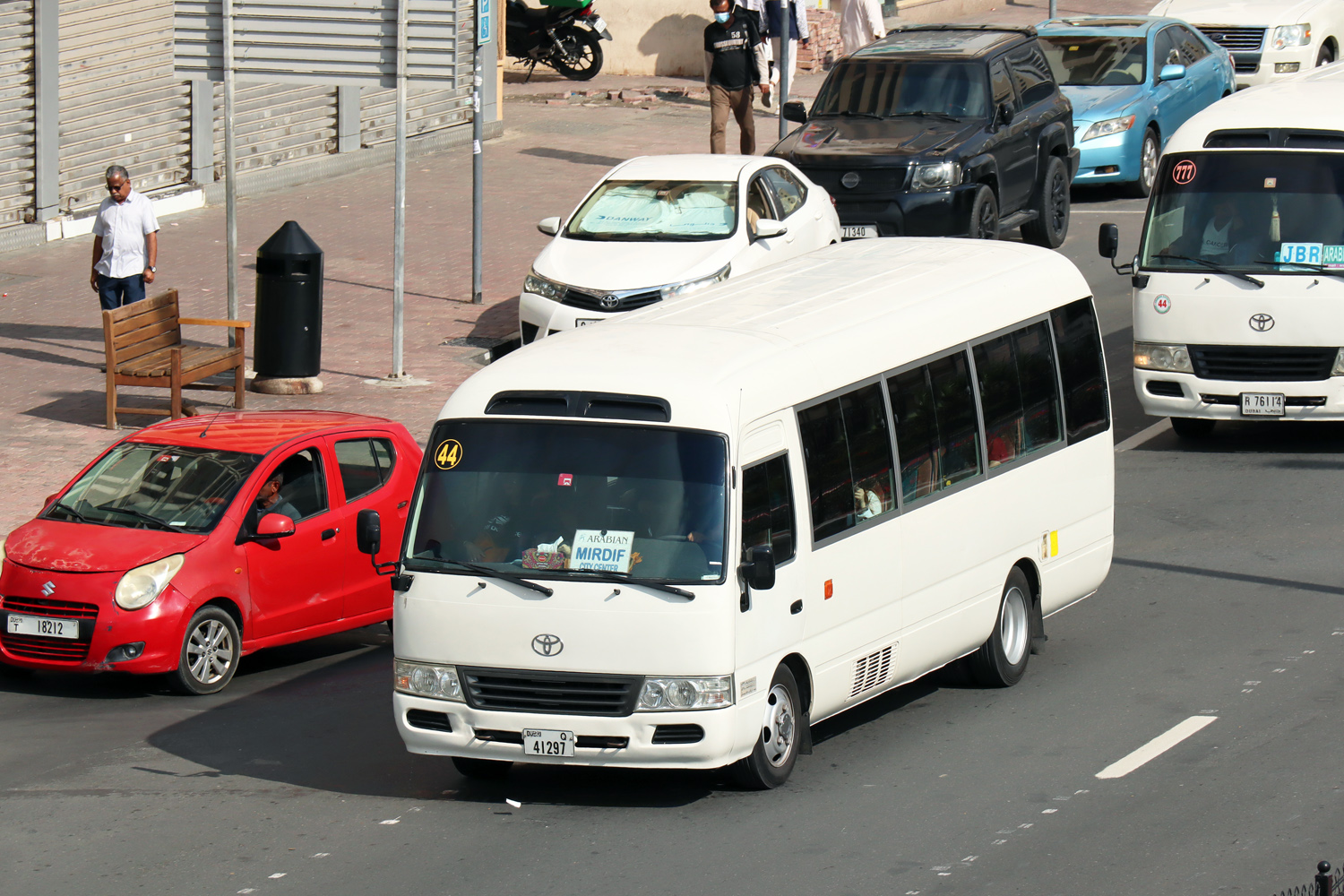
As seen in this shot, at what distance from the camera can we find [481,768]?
9570 millimetres

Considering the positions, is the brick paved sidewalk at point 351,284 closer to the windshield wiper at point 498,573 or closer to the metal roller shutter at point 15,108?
the metal roller shutter at point 15,108

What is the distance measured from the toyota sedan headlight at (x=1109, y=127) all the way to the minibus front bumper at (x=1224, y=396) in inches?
359

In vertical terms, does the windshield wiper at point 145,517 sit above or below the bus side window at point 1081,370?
below

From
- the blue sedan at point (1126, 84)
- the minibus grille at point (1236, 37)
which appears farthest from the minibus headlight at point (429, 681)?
the minibus grille at point (1236, 37)

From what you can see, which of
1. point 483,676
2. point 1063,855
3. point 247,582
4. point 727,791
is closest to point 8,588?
point 247,582

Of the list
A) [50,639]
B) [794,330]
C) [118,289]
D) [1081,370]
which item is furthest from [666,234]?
[794,330]

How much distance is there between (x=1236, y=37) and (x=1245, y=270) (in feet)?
51.5

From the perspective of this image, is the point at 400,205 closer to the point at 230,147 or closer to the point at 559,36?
the point at 230,147

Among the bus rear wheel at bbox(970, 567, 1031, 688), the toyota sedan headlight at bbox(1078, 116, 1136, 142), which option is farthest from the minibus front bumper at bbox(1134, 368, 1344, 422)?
the toyota sedan headlight at bbox(1078, 116, 1136, 142)

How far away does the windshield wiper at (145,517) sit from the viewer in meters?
11.9

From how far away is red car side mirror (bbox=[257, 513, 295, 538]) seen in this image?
11945 millimetres

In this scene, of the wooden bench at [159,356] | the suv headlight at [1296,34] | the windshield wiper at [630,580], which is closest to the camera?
the windshield wiper at [630,580]

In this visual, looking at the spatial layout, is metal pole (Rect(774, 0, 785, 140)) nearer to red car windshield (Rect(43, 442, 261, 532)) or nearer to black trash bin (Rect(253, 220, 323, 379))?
black trash bin (Rect(253, 220, 323, 379))

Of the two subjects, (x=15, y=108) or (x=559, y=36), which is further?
(x=559, y=36)
